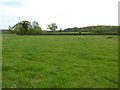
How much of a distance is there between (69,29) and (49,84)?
149m

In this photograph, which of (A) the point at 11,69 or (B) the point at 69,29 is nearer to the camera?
(A) the point at 11,69

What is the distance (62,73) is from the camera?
11.3 m

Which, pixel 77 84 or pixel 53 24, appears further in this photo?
pixel 53 24

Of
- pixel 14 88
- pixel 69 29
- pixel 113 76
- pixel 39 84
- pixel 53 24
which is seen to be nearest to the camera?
pixel 14 88

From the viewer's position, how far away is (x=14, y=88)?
835 centimetres

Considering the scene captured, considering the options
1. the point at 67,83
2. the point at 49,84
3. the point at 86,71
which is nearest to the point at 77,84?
the point at 67,83

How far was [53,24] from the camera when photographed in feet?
552

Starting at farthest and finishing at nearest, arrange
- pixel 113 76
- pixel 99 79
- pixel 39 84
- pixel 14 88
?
pixel 113 76, pixel 99 79, pixel 39 84, pixel 14 88

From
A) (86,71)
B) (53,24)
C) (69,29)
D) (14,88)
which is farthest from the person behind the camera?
(53,24)

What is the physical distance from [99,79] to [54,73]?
2153 mm

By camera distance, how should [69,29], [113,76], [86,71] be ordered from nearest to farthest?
[113,76] < [86,71] < [69,29]

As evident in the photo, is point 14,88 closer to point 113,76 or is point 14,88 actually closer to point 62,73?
point 62,73

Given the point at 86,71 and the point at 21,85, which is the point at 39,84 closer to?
the point at 21,85

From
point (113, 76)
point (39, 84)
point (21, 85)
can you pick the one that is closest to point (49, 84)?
point (39, 84)
